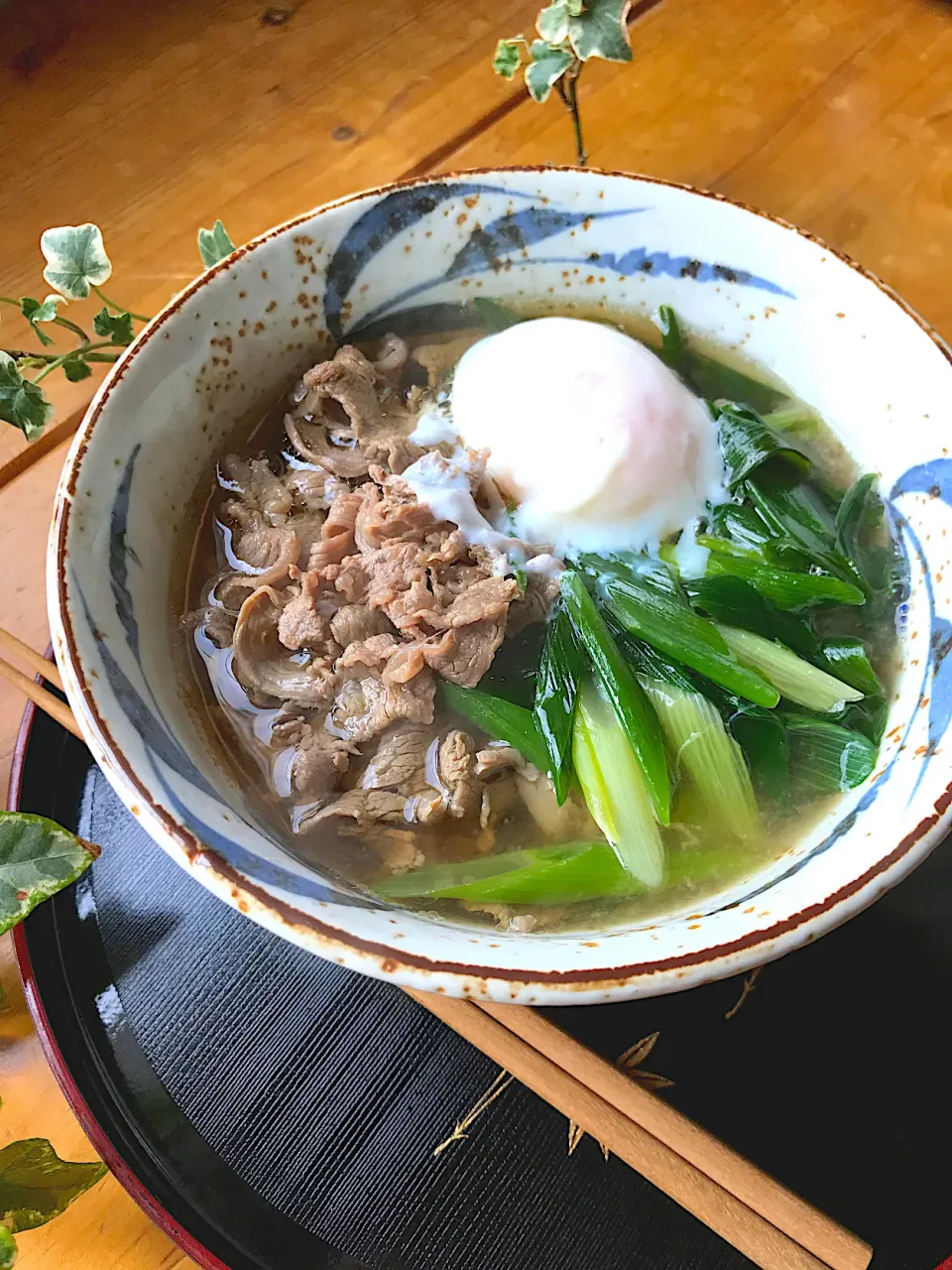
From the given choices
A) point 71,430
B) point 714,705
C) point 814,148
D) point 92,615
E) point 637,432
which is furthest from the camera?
point 814,148

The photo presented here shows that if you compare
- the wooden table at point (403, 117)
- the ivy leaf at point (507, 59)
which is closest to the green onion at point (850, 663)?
the wooden table at point (403, 117)


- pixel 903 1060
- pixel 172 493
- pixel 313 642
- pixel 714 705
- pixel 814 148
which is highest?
pixel 172 493

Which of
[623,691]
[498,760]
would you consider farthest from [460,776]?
[623,691]

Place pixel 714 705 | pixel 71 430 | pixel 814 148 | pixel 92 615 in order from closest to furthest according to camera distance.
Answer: pixel 92 615
pixel 714 705
pixel 71 430
pixel 814 148

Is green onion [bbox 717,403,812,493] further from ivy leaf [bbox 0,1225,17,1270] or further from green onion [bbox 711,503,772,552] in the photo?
ivy leaf [bbox 0,1225,17,1270]

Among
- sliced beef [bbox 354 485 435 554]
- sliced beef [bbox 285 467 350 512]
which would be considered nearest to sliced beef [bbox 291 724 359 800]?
sliced beef [bbox 354 485 435 554]

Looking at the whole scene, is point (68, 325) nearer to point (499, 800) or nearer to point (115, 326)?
point (115, 326)

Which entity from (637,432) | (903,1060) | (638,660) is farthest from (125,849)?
(903,1060)

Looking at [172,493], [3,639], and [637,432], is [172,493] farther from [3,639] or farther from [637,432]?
[637,432]
